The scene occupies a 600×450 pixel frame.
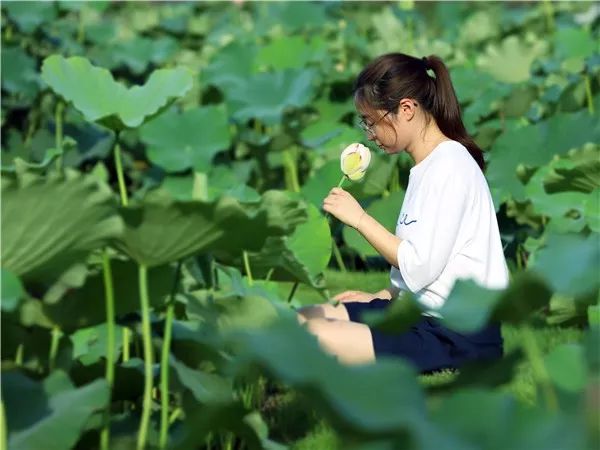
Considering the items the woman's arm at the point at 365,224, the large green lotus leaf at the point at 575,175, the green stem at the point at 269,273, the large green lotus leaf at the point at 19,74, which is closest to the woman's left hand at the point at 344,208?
the woman's arm at the point at 365,224

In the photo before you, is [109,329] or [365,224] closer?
[109,329]

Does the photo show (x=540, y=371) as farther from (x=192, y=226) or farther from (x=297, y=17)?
(x=297, y=17)

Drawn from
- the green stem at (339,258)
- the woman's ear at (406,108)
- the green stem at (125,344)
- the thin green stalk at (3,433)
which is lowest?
the green stem at (339,258)

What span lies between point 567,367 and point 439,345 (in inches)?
34.9

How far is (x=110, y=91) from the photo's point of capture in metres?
2.72

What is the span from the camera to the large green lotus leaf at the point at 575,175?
10.2ft

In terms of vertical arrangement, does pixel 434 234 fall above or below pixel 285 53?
above

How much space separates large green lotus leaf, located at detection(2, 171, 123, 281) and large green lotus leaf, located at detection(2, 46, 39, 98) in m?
3.61

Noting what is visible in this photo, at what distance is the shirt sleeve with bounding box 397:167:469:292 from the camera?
7.64 ft

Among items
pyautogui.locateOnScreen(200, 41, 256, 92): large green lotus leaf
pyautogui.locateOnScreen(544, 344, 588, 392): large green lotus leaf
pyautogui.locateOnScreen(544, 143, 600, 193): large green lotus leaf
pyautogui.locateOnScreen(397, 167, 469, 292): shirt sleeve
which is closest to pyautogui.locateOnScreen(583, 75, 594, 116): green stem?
pyautogui.locateOnScreen(544, 143, 600, 193): large green lotus leaf

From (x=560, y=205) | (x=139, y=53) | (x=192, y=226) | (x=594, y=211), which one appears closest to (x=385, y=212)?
(x=560, y=205)

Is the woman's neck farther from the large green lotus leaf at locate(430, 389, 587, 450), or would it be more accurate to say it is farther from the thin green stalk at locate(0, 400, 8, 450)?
the large green lotus leaf at locate(430, 389, 587, 450)

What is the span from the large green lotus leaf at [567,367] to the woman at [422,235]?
766 mm

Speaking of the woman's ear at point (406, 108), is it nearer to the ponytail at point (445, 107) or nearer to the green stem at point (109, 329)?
the ponytail at point (445, 107)
